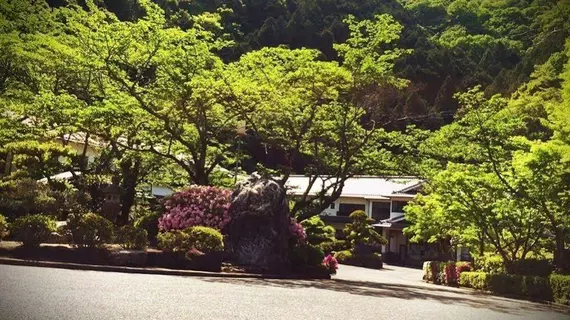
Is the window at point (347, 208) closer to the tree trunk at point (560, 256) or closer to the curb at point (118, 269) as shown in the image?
the tree trunk at point (560, 256)

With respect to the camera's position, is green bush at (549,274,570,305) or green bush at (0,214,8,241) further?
green bush at (549,274,570,305)

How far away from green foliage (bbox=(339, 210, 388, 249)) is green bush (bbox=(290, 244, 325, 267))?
1432 cm

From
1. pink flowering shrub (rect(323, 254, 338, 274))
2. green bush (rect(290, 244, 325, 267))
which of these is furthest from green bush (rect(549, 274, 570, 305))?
green bush (rect(290, 244, 325, 267))

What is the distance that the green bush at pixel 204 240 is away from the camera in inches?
444

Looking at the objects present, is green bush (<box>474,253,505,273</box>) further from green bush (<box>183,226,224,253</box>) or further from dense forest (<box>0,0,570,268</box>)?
green bush (<box>183,226,224,253</box>)

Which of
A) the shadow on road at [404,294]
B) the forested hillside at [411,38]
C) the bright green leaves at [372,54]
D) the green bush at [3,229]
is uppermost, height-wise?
the forested hillside at [411,38]

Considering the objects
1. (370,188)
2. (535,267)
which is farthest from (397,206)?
(535,267)

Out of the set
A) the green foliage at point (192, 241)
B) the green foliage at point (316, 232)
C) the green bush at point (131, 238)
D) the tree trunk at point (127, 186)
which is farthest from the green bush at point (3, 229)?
the green foliage at point (316, 232)

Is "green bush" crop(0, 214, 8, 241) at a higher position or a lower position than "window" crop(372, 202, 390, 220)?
lower

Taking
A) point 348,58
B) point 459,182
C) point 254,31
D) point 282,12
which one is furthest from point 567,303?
point 282,12

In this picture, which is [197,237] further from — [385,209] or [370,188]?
[370,188]

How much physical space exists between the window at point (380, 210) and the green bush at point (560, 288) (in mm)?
22544

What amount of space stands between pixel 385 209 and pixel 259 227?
25.1 m

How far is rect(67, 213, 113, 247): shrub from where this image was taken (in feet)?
32.4
